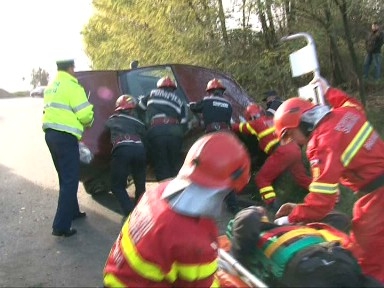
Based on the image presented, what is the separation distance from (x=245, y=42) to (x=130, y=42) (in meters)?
2.48

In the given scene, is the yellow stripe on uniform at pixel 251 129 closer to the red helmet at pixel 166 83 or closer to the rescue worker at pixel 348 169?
the red helmet at pixel 166 83

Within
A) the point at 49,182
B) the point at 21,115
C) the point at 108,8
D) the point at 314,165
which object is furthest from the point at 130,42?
the point at 21,115

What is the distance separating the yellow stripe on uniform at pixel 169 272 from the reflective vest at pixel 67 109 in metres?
3.51

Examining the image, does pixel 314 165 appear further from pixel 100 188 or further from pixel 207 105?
pixel 100 188

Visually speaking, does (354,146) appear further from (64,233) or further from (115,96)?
(115,96)

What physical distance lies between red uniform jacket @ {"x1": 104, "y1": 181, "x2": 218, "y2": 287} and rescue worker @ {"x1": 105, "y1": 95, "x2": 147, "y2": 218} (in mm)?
3664

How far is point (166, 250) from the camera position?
7.45ft

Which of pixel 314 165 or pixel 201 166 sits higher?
pixel 201 166

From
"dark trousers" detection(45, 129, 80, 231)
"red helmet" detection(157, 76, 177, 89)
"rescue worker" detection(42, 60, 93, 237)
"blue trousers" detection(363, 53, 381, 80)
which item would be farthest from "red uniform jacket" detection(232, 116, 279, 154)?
"blue trousers" detection(363, 53, 381, 80)

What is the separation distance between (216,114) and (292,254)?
369 cm

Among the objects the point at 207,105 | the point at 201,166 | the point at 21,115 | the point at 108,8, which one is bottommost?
the point at 21,115

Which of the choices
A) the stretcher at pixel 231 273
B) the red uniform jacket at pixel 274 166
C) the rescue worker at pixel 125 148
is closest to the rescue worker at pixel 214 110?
the red uniform jacket at pixel 274 166

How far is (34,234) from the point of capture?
6129mm

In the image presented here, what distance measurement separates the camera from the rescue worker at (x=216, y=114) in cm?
657
